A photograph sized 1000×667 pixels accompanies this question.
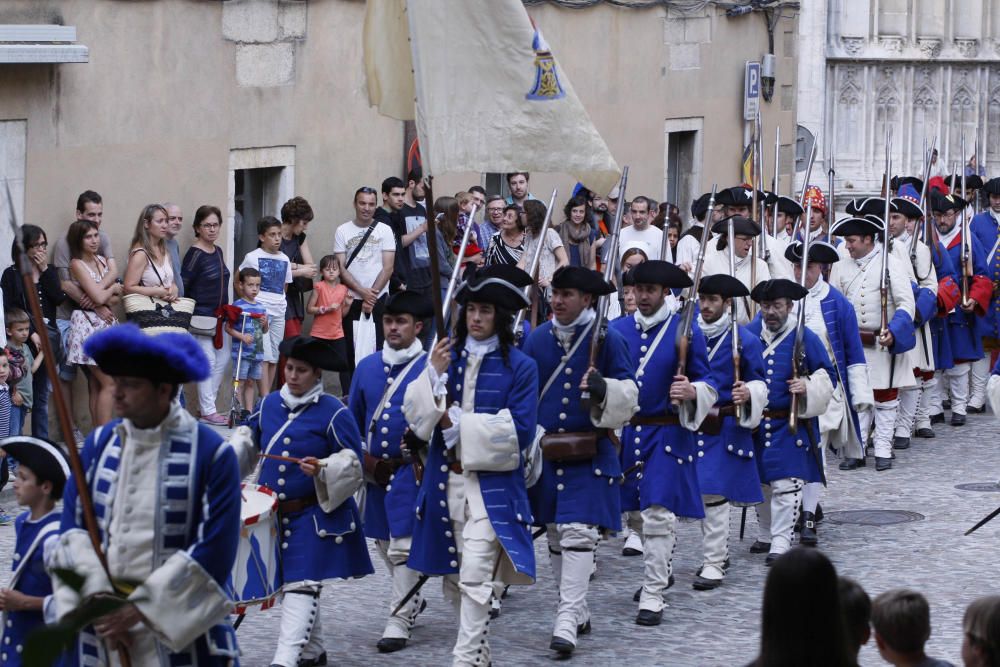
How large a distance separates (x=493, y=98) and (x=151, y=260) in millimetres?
6504

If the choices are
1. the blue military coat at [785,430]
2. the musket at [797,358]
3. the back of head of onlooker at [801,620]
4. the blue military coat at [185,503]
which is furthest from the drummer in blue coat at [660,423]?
the back of head of onlooker at [801,620]

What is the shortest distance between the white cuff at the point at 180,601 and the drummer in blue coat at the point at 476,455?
2.21m

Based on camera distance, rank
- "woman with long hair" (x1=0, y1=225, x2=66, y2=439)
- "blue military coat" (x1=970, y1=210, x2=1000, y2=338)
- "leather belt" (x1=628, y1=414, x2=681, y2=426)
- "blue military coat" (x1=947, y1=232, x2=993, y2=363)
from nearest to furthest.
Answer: "leather belt" (x1=628, y1=414, x2=681, y2=426), "woman with long hair" (x1=0, y1=225, x2=66, y2=439), "blue military coat" (x1=947, y1=232, x2=993, y2=363), "blue military coat" (x1=970, y1=210, x2=1000, y2=338)

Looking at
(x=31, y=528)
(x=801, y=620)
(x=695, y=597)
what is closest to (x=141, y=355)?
(x=31, y=528)

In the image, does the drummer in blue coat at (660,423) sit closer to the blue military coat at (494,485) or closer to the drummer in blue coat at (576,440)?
the drummer in blue coat at (576,440)

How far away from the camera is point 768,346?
10656 mm

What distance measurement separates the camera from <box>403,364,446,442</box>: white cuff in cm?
751

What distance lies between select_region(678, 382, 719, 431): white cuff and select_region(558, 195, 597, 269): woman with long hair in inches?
250

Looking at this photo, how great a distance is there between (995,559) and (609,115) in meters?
10.8

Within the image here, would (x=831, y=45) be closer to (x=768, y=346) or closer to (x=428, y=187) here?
(x=768, y=346)

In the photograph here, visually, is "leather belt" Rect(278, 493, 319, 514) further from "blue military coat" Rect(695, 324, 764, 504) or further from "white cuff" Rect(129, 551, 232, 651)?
"blue military coat" Rect(695, 324, 764, 504)

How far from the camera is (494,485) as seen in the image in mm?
7695

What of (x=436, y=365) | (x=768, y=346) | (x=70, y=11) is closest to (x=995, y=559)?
(x=768, y=346)

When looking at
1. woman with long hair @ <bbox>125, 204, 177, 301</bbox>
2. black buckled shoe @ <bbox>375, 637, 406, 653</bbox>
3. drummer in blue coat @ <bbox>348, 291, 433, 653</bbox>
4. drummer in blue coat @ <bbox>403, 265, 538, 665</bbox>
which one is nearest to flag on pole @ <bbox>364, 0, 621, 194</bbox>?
drummer in blue coat @ <bbox>403, 265, 538, 665</bbox>
